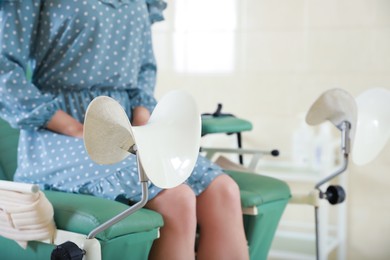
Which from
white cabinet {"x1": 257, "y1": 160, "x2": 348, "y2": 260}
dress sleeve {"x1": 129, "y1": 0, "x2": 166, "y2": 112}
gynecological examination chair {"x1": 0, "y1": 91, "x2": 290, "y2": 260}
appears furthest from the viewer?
white cabinet {"x1": 257, "y1": 160, "x2": 348, "y2": 260}

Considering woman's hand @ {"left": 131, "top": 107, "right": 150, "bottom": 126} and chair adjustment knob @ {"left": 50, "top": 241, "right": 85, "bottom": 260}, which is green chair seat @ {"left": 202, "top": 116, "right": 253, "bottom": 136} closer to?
woman's hand @ {"left": 131, "top": 107, "right": 150, "bottom": 126}

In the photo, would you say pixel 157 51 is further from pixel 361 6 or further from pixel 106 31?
pixel 106 31

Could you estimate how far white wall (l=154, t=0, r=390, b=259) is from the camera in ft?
8.95

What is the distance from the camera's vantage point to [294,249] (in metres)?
2.82

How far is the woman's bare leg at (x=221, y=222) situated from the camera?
1.67m

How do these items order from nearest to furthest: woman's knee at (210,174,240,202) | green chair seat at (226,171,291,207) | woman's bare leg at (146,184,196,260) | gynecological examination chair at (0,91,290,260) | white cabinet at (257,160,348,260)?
1. gynecological examination chair at (0,91,290,260)
2. woman's bare leg at (146,184,196,260)
3. woman's knee at (210,174,240,202)
4. green chair seat at (226,171,291,207)
5. white cabinet at (257,160,348,260)

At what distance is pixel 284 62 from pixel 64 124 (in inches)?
54.4

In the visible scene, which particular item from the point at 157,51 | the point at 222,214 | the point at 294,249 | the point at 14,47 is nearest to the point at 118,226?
the point at 222,214

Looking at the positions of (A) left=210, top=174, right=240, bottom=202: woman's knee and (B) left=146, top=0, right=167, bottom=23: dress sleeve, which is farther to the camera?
(B) left=146, top=0, right=167, bottom=23: dress sleeve

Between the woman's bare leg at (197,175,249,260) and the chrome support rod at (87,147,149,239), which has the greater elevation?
the chrome support rod at (87,147,149,239)

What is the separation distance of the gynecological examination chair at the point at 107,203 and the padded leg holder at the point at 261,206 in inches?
15.1

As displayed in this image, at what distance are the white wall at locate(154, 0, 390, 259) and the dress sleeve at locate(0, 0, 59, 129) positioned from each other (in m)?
1.36

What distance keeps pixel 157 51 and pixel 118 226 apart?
1.75m

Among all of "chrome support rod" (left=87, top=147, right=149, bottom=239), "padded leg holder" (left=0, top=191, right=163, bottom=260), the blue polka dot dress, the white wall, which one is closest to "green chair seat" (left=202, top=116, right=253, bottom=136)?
the blue polka dot dress
